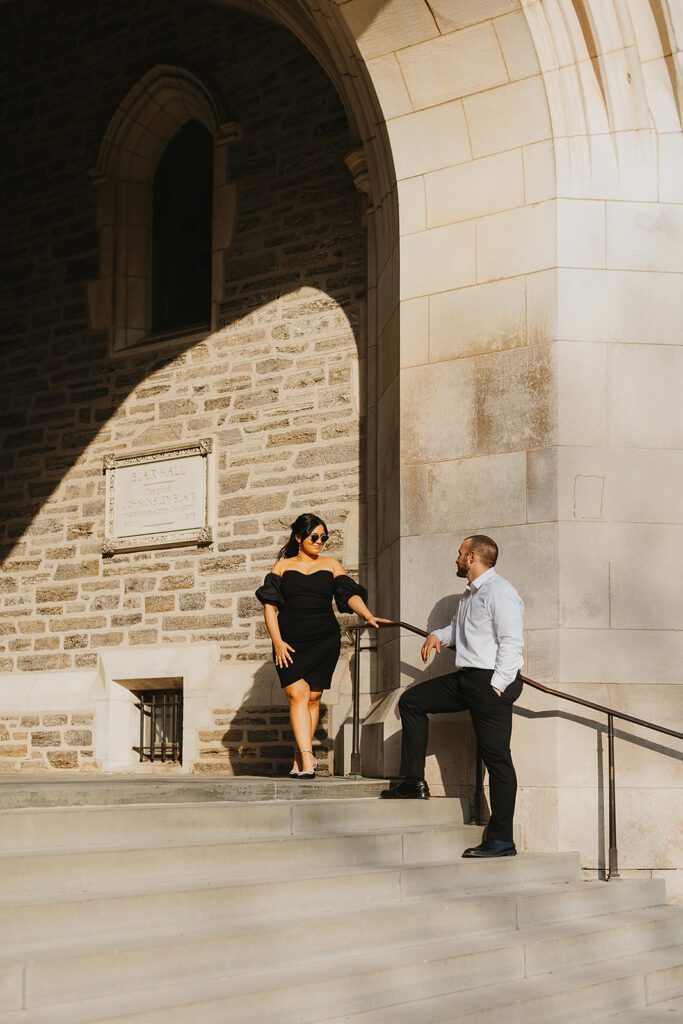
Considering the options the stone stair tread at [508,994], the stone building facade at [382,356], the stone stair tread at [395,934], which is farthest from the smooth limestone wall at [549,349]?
the stone stair tread at [508,994]

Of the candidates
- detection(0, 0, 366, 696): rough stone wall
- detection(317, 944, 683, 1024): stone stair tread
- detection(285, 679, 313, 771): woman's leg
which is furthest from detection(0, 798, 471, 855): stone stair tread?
detection(0, 0, 366, 696): rough stone wall

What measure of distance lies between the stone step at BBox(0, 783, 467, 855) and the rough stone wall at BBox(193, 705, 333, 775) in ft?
8.82

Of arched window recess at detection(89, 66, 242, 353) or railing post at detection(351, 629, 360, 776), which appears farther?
arched window recess at detection(89, 66, 242, 353)

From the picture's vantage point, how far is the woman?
26.4 ft

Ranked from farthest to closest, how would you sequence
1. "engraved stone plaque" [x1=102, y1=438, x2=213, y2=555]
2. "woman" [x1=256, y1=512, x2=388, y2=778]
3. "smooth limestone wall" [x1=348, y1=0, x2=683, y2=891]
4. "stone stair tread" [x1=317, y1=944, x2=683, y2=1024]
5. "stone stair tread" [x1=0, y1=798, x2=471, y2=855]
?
1. "engraved stone plaque" [x1=102, y1=438, x2=213, y2=555]
2. "woman" [x1=256, y1=512, x2=388, y2=778]
3. "smooth limestone wall" [x1=348, y1=0, x2=683, y2=891]
4. "stone stair tread" [x1=0, y1=798, x2=471, y2=855]
5. "stone stair tread" [x1=317, y1=944, x2=683, y2=1024]

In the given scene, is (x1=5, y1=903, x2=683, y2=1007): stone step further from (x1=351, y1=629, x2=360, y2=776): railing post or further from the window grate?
the window grate

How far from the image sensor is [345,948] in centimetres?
545

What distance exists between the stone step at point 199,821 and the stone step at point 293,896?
0.32 metres

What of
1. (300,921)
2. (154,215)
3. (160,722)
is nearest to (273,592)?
(300,921)

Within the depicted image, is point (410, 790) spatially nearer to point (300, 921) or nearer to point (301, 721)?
point (301, 721)

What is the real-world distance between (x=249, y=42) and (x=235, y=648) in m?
4.83

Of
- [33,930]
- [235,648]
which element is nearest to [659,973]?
[33,930]

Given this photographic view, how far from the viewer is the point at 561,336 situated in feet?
26.6

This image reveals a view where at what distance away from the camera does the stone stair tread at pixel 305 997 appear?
4273mm
